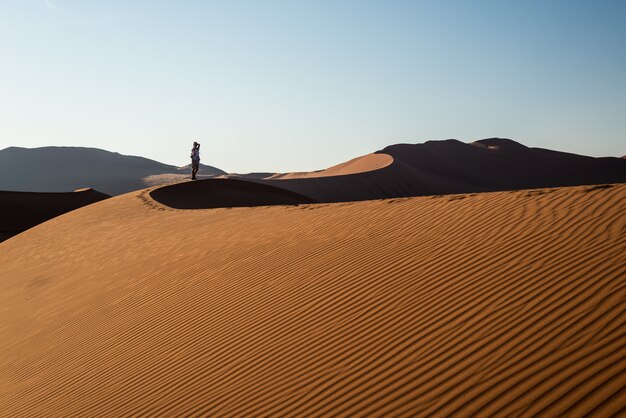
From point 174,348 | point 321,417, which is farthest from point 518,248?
point 174,348

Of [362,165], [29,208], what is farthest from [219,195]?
[362,165]

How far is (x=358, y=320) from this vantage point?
6.41 metres

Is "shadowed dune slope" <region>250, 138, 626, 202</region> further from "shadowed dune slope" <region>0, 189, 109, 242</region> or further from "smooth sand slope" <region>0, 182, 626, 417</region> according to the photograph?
"smooth sand slope" <region>0, 182, 626, 417</region>

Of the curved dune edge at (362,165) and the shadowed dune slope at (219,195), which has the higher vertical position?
the curved dune edge at (362,165)

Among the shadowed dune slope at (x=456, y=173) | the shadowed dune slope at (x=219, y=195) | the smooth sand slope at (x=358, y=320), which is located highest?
Answer: the shadowed dune slope at (x=456, y=173)

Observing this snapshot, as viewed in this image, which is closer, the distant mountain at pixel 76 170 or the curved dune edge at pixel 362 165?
the curved dune edge at pixel 362 165

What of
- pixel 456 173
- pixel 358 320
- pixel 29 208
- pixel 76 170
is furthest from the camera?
pixel 76 170

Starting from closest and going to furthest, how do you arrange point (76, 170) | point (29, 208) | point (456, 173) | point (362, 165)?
point (29, 208), point (362, 165), point (456, 173), point (76, 170)

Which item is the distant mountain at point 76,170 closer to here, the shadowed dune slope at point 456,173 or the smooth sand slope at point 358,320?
the shadowed dune slope at point 456,173

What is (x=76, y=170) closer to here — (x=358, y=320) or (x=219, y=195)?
(x=219, y=195)

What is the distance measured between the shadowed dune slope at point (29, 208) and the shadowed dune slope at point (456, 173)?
529 inches

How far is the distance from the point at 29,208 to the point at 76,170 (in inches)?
3369

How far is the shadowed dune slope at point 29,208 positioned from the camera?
108ft

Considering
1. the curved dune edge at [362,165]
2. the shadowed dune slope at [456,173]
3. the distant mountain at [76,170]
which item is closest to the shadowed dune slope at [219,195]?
the shadowed dune slope at [456,173]
